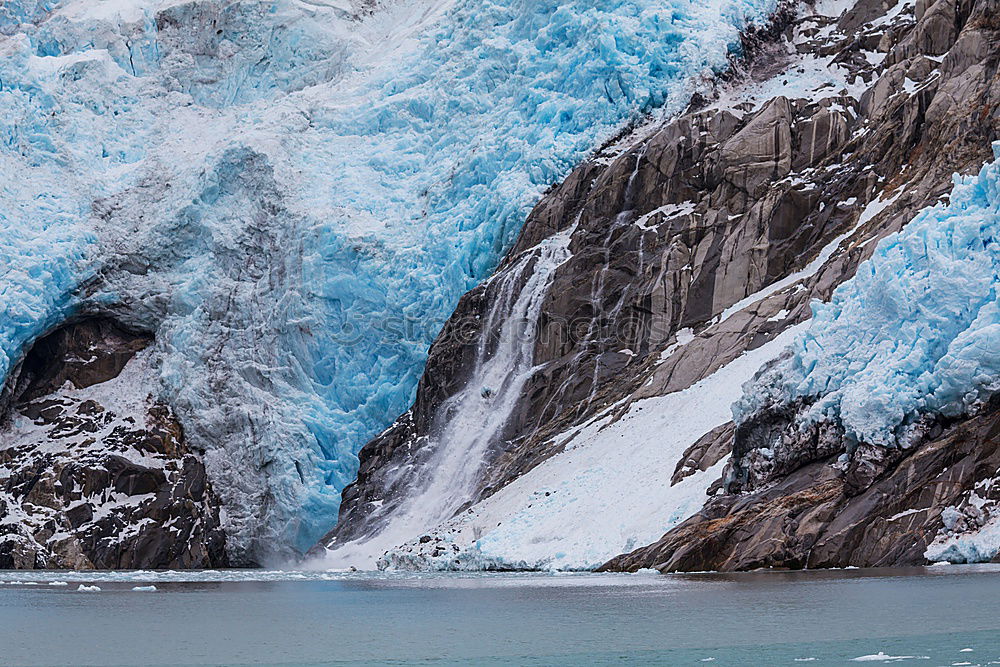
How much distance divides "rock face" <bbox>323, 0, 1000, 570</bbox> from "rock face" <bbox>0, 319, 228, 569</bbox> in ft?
30.7

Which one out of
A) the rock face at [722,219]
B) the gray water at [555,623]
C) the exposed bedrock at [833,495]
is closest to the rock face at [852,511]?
the exposed bedrock at [833,495]

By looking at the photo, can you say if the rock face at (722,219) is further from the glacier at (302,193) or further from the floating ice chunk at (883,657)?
the floating ice chunk at (883,657)

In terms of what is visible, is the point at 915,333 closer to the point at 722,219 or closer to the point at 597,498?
the point at 597,498

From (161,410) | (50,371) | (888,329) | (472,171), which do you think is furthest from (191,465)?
(888,329)

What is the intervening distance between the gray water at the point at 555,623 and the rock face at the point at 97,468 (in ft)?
81.0

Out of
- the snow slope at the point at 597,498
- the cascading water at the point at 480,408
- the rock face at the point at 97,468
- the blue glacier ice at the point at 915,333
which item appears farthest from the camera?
the rock face at the point at 97,468

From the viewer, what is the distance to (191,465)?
53.7 m

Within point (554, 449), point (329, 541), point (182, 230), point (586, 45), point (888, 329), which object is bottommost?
point (329, 541)

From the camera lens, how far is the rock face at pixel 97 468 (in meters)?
51.4

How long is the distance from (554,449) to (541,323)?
6.98m

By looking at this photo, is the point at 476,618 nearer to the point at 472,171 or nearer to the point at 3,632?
the point at 3,632

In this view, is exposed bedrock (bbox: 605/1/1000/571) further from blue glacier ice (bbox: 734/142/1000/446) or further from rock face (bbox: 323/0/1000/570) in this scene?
rock face (bbox: 323/0/1000/570)

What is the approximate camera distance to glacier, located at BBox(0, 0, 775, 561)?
2031 inches

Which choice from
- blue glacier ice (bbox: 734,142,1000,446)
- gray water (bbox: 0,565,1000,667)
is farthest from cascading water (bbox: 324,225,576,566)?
blue glacier ice (bbox: 734,142,1000,446)
